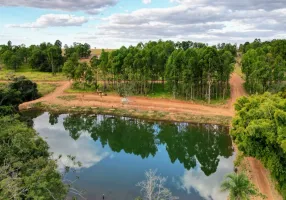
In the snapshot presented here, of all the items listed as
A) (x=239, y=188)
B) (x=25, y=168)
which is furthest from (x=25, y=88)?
(x=239, y=188)

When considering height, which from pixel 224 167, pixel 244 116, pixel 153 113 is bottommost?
pixel 224 167

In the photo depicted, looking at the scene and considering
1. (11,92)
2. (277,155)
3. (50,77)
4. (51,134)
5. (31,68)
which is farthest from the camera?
(31,68)

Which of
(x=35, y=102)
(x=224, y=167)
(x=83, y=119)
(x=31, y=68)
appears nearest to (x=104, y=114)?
(x=83, y=119)

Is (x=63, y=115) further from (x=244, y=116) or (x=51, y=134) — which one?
(x=244, y=116)

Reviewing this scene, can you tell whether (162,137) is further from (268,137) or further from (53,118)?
(53,118)

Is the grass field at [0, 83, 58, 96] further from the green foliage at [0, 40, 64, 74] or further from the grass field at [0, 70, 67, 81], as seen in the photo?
the green foliage at [0, 40, 64, 74]

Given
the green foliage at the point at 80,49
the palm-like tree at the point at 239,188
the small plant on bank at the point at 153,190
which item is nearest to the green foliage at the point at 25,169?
the small plant on bank at the point at 153,190
